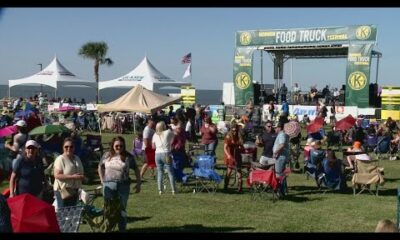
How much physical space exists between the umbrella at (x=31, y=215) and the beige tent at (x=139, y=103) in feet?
48.2

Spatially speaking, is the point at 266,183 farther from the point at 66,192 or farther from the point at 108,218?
the point at 66,192

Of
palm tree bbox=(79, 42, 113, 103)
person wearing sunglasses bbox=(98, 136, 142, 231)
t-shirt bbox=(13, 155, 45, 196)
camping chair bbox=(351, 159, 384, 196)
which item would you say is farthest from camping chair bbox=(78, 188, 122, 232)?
palm tree bbox=(79, 42, 113, 103)

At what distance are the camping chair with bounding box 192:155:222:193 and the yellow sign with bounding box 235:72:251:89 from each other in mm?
20988

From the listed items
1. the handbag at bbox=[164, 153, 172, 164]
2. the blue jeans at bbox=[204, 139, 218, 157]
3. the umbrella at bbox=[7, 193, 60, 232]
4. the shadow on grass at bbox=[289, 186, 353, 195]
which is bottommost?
the shadow on grass at bbox=[289, 186, 353, 195]

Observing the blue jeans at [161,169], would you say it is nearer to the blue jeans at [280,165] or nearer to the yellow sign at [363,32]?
the blue jeans at [280,165]

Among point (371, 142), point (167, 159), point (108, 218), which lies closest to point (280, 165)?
→ point (167, 159)

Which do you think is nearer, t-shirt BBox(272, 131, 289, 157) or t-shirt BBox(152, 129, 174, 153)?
t-shirt BBox(152, 129, 174, 153)

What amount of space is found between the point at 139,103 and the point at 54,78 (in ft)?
42.8

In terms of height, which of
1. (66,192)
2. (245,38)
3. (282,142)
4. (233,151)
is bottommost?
(66,192)

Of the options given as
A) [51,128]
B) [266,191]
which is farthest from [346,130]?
[51,128]

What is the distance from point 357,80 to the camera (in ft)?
90.0

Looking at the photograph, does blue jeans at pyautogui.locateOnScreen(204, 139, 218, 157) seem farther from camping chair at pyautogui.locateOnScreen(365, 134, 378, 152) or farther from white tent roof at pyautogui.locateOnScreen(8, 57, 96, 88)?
white tent roof at pyautogui.locateOnScreen(8, 57, 96, 88)

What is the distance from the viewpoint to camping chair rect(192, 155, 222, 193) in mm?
10391
